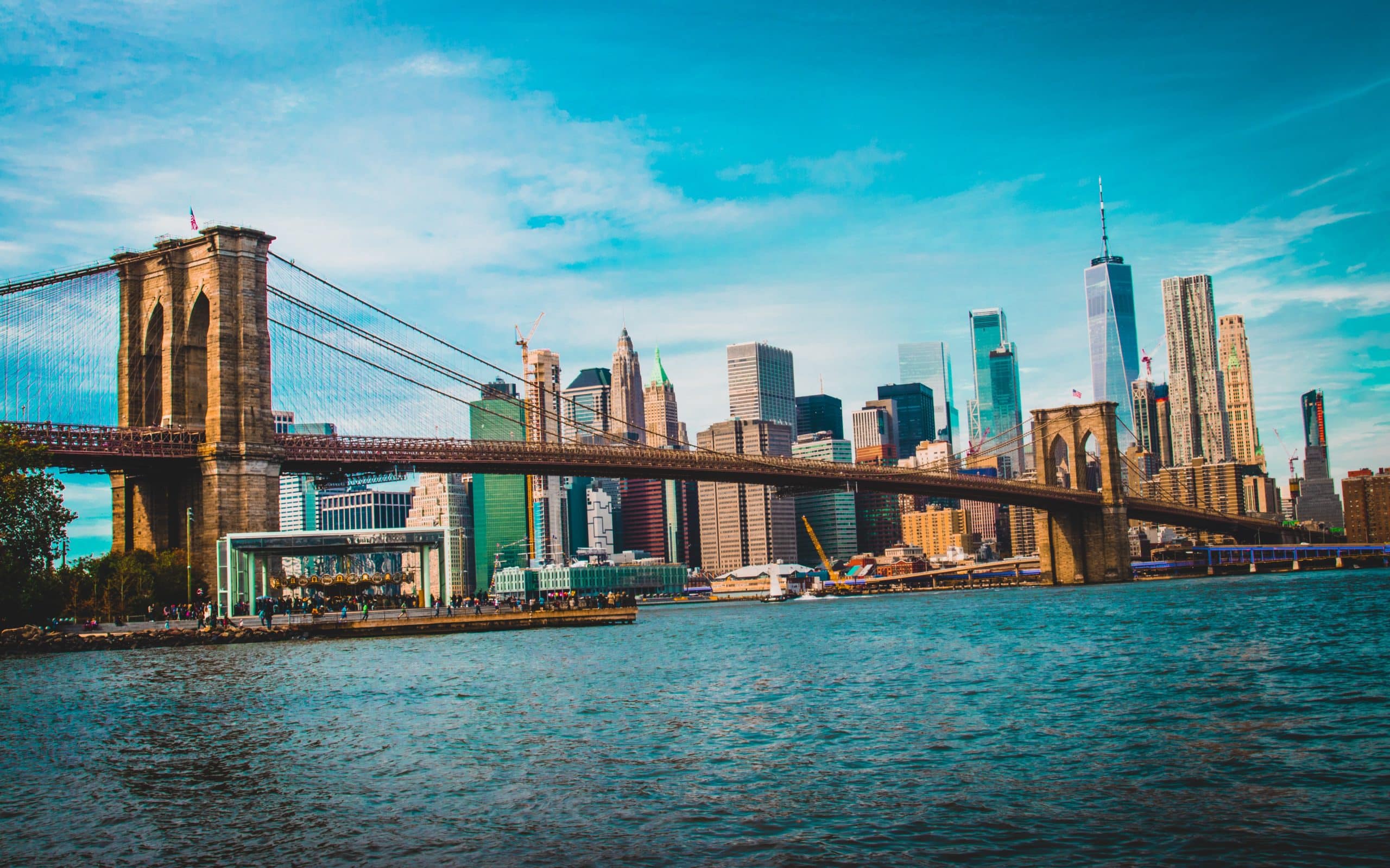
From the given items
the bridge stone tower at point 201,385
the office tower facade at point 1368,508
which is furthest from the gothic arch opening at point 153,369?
the office tower facade at point 1368,508

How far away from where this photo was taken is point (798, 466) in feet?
274

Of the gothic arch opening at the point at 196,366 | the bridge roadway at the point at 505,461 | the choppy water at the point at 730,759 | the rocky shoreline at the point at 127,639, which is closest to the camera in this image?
the choppy water at the point at 730,759

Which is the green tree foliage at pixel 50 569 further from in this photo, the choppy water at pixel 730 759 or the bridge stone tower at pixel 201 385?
the choppy water at pixel 730 759

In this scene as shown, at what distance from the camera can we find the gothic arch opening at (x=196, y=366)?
61.1m

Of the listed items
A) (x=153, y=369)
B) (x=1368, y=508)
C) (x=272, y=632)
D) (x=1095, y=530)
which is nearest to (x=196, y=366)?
(x=153, y=369)

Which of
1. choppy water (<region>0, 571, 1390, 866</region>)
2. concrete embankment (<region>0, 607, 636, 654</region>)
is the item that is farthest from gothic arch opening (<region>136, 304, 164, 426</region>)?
choppy water (<region>0, 571, 1390, 866</region>)

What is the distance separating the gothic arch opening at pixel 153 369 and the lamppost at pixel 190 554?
6709 millimetres

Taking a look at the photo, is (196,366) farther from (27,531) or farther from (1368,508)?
(1368,508)

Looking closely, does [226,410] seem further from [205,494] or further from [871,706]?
[871,706]

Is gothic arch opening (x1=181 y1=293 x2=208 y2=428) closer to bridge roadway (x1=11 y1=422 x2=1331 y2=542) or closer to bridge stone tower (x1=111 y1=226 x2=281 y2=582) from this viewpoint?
bridge stone tower (x1=111 y1=226 x2=281 y2=582)

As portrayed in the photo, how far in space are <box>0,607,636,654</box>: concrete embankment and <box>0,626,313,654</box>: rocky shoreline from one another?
2cm

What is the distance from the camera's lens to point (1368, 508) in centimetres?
18250

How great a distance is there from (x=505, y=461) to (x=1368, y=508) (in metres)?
163

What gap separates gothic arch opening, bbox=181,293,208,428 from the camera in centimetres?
6112
